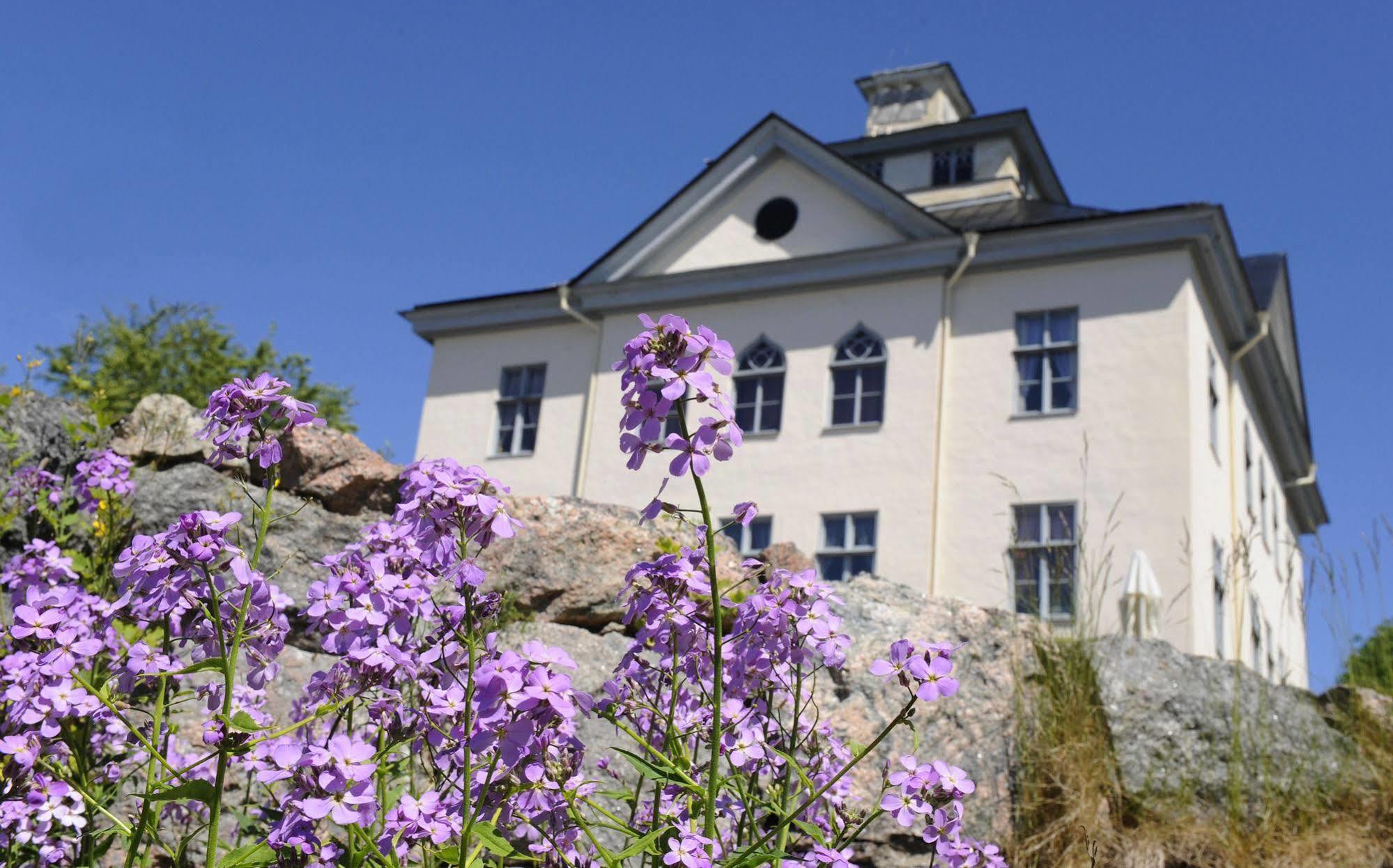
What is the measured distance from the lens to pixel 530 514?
567 cm

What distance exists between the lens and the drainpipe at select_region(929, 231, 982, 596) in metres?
14.2

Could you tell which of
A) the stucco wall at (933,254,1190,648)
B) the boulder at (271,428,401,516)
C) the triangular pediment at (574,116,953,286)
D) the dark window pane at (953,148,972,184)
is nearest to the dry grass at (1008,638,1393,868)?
the boulder at (271,428,401,516)

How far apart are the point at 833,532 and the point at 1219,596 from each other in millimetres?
4544

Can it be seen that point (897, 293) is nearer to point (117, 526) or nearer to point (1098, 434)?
point (1098, 434)

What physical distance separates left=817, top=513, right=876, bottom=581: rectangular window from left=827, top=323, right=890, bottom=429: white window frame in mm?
1190

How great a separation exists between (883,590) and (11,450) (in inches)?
161

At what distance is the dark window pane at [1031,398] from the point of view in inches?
575

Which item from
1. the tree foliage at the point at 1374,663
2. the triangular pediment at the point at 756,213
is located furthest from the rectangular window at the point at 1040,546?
the tree foliage at the point at 1374,663

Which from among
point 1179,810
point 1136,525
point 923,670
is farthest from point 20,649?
point 1136,525

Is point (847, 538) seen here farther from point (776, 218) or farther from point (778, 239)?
point (776, 218)

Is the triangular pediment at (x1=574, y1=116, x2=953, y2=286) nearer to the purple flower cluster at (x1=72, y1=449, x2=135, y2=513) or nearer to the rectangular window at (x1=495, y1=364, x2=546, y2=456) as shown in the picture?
the rectangular window at (x1=495, y1=364, x2=546, y2=456)

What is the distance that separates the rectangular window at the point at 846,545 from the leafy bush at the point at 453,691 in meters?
11.8

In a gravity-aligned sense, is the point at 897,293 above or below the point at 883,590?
above

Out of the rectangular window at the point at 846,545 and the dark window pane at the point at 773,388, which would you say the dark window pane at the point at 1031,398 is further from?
the dark window pane at the point at 773,388
